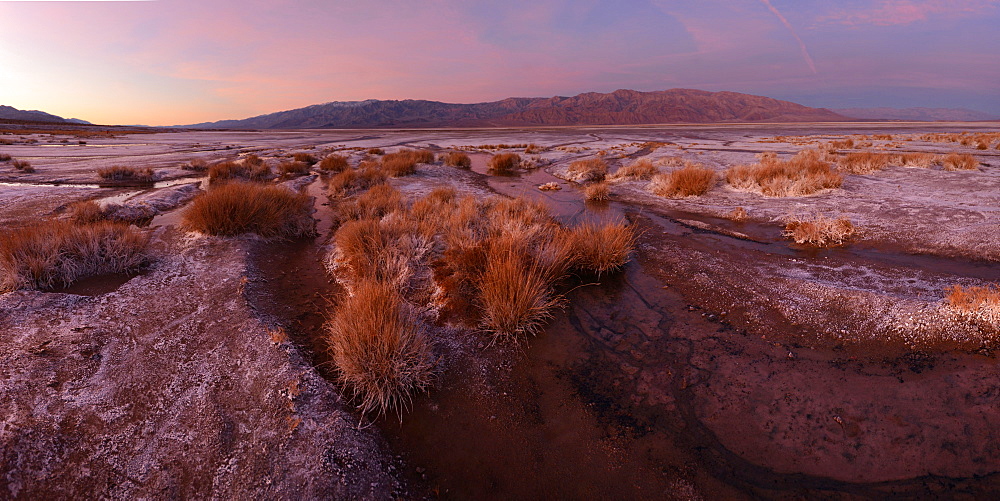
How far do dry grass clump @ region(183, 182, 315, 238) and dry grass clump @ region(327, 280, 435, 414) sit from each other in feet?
18.1

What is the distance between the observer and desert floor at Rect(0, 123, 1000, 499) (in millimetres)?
2805

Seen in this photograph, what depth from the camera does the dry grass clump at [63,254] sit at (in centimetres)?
519

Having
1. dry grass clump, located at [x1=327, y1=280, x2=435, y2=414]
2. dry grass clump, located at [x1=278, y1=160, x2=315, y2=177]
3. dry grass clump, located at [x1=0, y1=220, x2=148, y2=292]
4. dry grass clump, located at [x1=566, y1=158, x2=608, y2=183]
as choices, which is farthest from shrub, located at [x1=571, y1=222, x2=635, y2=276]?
dry grass clump, located at [x1=278, y1=160, x2=315, y2=177]

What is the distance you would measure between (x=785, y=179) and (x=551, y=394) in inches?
506

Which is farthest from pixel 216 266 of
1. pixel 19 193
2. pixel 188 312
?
pixel 19 193

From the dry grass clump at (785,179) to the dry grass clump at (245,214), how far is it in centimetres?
1342

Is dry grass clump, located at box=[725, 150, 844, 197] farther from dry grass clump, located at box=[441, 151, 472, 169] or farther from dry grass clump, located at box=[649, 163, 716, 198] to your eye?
dry grass clump, located at box=[441, 151, 472, 169]

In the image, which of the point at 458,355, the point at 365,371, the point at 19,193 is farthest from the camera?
the point at 19,193

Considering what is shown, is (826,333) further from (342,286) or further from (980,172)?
(980,172)

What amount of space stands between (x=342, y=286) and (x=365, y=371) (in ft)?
9.32

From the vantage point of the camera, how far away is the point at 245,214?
26.5ft

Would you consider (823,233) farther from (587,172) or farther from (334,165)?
(334,165)

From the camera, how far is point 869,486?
2.73 m

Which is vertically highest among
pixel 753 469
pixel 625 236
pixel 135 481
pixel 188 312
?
pixel 625 236
